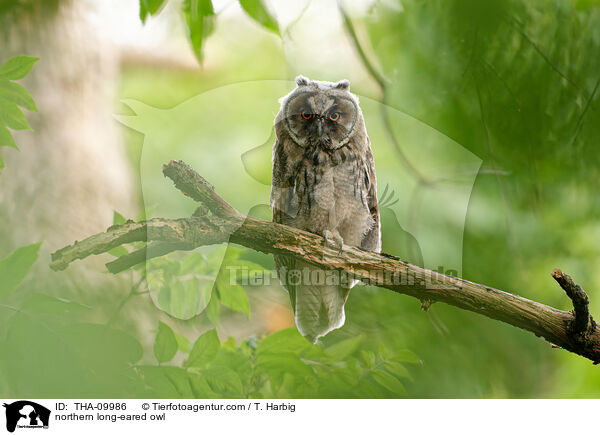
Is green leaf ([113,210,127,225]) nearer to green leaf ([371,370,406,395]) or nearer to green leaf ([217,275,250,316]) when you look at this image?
green leaf ([217,275,250,316])

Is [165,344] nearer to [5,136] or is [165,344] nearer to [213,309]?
[213,309]

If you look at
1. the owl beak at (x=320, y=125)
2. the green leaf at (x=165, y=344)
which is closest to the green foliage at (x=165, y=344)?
the green leaf at (x=165, y=344)

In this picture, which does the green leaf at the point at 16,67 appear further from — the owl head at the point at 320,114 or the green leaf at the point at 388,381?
the green leaf at the point at 388,381

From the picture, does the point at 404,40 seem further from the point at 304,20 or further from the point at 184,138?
the point at 184,138

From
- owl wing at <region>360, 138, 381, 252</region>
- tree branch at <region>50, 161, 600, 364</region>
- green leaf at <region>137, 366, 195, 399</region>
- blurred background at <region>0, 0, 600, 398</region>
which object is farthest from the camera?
owl wing at <region>360, 138, 381, 252</region>

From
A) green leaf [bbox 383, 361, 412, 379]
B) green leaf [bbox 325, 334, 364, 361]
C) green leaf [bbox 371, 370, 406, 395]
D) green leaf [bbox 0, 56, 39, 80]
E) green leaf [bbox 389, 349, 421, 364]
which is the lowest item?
green leaf [bbox 371, 370, 406, 395]

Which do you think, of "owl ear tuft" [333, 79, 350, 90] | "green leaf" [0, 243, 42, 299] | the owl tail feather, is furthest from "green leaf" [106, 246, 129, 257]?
"owl ear tuft" [333, 79, 350, 90]
